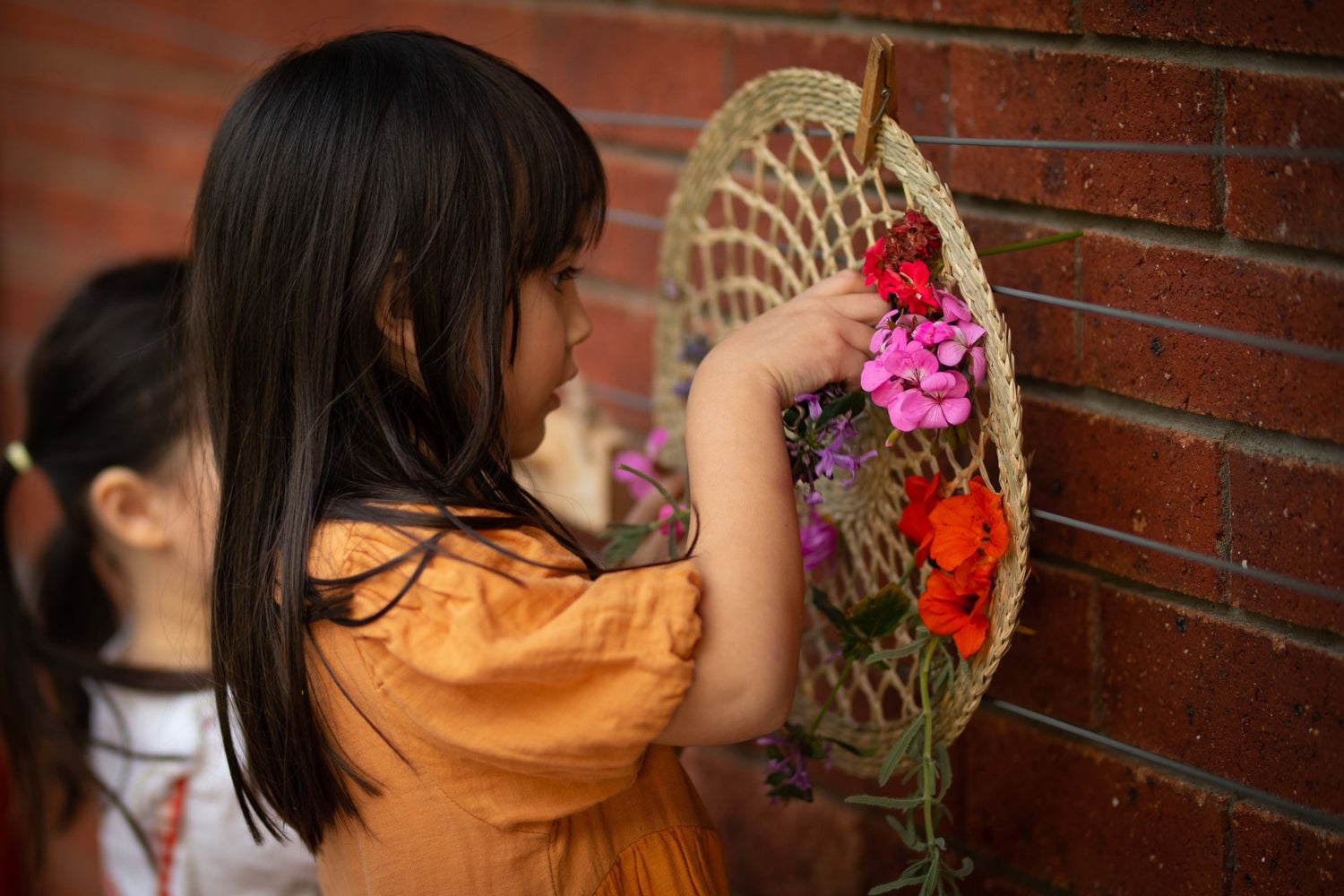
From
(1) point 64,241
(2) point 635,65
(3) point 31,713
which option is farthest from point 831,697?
(1) point 64,241

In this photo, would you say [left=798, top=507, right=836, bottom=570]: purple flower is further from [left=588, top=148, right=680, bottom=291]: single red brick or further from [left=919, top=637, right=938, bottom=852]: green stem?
[left=588, top=148, right=680, bottom=291]: single red brick

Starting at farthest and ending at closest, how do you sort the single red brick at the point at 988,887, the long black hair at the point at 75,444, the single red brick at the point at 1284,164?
the long black hair at the point at 75,444
the single red brick at the point at 988,887
the single red brick at the point at 1284,164

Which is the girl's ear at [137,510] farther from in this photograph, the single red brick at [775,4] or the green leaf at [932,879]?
the green leaf at [932,879]

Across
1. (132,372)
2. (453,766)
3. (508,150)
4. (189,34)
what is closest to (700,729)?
(453,766)

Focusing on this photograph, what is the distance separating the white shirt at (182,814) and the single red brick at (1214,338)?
1064 mm

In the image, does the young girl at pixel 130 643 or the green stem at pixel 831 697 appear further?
the young girl at pixel 130 643

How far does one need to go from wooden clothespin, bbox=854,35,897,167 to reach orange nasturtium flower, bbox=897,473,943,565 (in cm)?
24

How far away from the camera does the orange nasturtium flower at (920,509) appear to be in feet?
2.89

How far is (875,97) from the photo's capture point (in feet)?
2.91

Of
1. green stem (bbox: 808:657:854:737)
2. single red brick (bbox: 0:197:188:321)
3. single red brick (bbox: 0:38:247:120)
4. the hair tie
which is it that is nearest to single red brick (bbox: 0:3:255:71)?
single red brick (bbox: 0:38:247:120)

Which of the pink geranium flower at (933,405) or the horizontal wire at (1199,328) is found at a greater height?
the horizontal wire at (1199,328)

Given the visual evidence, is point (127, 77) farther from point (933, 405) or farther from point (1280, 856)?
point (1280, 856)

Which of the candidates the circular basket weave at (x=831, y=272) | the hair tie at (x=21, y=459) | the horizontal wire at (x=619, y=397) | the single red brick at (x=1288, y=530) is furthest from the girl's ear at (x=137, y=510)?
the single red brick at (x=1288, y=530)

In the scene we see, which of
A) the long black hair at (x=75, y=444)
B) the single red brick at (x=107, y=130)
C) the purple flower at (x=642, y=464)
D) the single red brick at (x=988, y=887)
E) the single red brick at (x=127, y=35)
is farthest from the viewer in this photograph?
the single red brick at (x=107, y=130)
